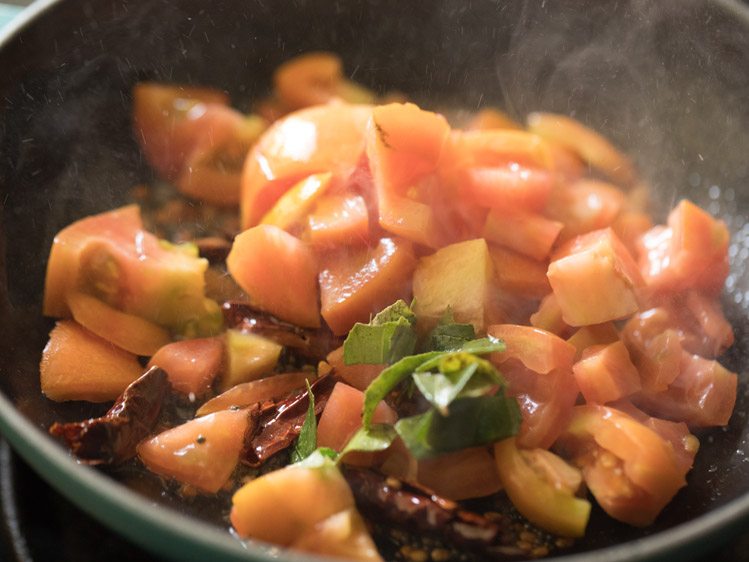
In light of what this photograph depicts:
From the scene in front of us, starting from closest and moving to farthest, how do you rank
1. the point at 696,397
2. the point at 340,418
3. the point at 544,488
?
the point at 544,488, the point at 340,418, the point at 696,397

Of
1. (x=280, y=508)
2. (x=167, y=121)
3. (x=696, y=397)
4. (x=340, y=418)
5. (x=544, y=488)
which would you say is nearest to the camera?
(x=280, y=508)

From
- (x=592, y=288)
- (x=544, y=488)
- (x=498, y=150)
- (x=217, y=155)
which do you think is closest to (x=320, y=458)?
(x=544, y=488)

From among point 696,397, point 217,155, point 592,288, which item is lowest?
point 696,397

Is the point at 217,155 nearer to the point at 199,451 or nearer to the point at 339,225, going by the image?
the point at 339,225

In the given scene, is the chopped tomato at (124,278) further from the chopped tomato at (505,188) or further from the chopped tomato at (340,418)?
the chopped tomato at (505,188)

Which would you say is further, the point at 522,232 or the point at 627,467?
the point at 522,232

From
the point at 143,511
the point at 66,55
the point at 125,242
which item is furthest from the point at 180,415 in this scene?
the point at 66,55

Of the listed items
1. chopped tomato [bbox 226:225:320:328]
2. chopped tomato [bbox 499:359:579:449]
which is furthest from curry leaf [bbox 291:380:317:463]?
chopped tomato [bbox 499:359:579:449]

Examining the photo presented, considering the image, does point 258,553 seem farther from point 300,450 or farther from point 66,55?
point 66,55
